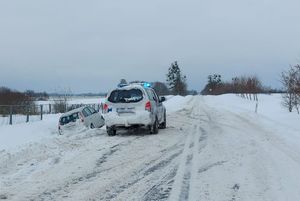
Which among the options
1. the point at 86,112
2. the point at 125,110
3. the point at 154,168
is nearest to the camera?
the point at 154,168

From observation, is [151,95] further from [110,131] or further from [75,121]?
[75,121]

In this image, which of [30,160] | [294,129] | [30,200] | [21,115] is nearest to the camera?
[30,200]

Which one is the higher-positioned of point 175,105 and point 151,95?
point 151,95

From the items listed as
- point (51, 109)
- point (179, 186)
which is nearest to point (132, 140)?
point (179, 186)

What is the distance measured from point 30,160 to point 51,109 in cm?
2647

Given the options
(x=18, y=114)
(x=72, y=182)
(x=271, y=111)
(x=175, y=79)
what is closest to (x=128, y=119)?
(x=18, y=114)

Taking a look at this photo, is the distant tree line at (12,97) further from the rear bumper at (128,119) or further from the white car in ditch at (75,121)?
the rear bumper at (128,119)

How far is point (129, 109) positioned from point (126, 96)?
1.75 feet

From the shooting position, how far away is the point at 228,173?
33.3 feet

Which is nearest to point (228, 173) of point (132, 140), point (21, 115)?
point (132, 140)

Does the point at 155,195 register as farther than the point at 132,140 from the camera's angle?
No

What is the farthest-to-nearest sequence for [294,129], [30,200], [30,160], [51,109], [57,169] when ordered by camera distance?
[51,109] < [294,129] < [30,160] < [57,169] < [30,200]

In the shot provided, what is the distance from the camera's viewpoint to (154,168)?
10.9 meters

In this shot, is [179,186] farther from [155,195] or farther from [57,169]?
[57,169]
